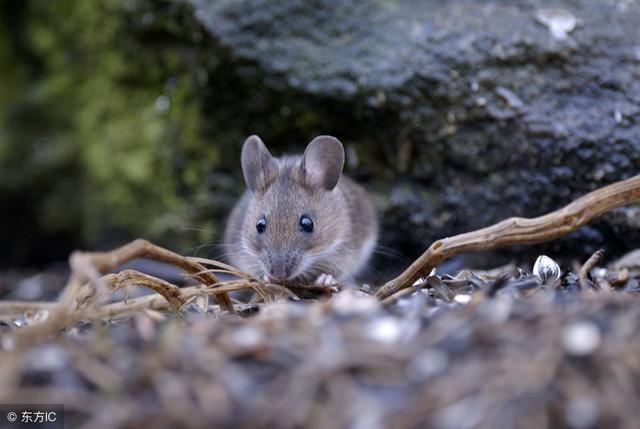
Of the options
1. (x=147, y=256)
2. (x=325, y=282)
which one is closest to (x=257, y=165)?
(x=325, y=282)

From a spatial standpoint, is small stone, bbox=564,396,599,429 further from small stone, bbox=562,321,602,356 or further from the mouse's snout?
the mouse's snout

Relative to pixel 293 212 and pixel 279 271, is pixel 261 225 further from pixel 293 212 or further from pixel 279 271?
pixel 279 271

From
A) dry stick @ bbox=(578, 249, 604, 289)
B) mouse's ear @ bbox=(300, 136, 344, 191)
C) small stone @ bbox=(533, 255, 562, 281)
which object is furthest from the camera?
mouse's ear @ bbox=(300, 136, 344, 191)

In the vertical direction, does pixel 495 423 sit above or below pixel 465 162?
above

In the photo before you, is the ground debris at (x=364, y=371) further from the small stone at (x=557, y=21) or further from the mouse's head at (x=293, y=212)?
the small stone at (x=557, y=21)

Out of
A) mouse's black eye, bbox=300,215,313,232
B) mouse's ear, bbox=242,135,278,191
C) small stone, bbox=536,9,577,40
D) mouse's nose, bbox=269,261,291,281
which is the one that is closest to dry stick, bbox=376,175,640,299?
mouse's nose, bbox=269,261,291,281

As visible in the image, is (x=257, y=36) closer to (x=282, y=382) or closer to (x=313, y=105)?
(x=313, y=105)

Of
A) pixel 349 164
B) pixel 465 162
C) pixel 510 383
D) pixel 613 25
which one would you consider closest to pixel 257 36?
pixel 349 164
